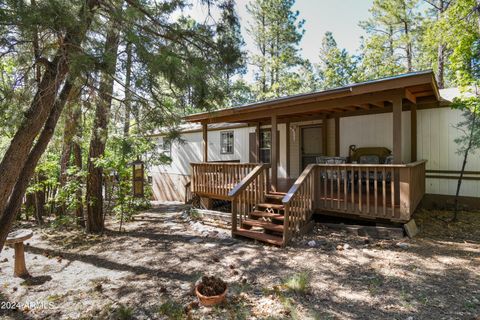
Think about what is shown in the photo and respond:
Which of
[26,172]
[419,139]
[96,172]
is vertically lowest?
[96,172]

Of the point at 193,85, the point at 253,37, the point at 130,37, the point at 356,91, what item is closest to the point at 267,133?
the point at 356,91

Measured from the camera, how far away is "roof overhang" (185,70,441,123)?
480cm

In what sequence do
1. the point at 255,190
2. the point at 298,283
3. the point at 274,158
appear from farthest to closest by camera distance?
the point at 274,158 → the point at 255,190 → the point at 298,283

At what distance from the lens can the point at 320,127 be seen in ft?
28.9

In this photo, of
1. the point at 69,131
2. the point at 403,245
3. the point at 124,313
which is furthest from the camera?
the point at 69,131

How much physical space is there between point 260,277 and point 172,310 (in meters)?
1.30

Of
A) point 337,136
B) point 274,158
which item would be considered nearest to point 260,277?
point 274,158

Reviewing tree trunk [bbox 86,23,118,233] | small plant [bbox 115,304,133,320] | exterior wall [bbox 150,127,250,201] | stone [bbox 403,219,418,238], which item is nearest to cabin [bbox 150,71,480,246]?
exterior wall [bbox 150,127,250,201]

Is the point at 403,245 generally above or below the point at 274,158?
below

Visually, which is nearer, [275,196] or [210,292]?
[210,292]

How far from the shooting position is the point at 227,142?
11500 millimetres

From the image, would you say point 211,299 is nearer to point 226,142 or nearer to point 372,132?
point 372,132

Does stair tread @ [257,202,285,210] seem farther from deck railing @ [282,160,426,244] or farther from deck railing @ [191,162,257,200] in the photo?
deck railing @ [191,162,257,200]

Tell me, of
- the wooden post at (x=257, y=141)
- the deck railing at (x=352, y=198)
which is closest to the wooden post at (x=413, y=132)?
the deck railing at (x=352, y=198)
